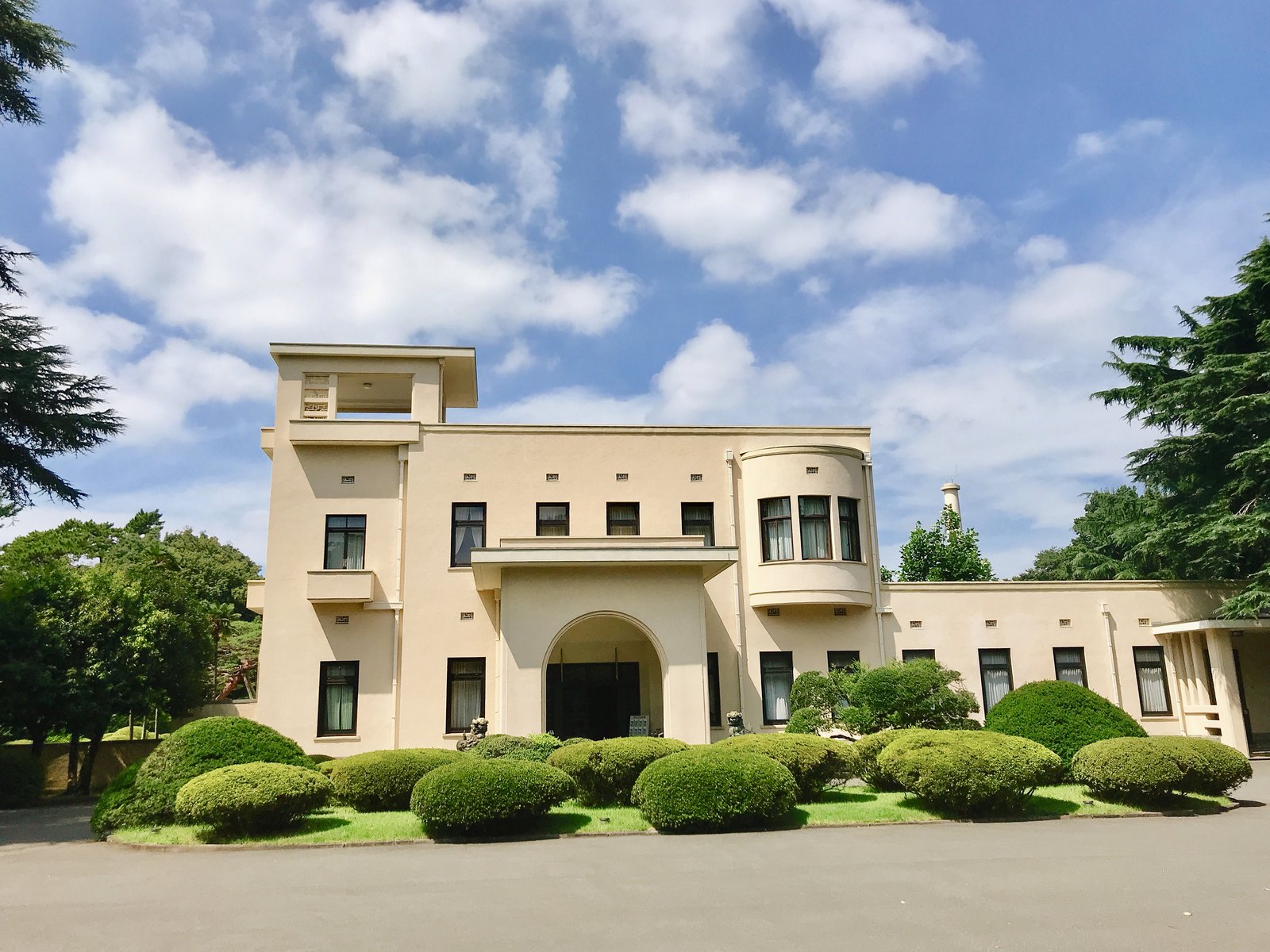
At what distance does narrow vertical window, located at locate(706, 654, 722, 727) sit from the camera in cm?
2164

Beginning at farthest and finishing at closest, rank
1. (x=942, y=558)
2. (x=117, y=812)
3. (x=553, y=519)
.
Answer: (x=942, y=558)
(x=553, y=519)
(x=117, y=812)

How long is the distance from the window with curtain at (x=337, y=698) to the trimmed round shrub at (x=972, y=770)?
1275 centimetres

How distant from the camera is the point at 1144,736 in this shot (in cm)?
1484

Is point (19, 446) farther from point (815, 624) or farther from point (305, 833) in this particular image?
point (815, 624)

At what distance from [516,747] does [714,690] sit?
23.1ft

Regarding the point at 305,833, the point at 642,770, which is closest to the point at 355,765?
the point at 305,833

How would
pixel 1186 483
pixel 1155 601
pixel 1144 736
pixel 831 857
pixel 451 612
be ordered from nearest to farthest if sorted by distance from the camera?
pixel 831 857, pixel 1144 736, pixel 451 612, pixel 1155 601, pixel 1186 483

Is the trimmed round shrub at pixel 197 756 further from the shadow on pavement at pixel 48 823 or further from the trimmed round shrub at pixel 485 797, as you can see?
the trimmed round shrub at pixel 485 797

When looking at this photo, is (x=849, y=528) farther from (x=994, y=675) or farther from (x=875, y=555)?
(x=994, y=675)

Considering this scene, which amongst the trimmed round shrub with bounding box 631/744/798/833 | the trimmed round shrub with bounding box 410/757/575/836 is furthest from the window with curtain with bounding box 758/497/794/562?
the trimmed round shrub with bounding box 410/757/575/836

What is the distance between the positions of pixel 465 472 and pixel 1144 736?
50.4ft

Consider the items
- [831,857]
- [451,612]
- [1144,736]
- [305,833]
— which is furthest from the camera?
[451,612]

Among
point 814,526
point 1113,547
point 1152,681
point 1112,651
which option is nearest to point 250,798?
point 814,526

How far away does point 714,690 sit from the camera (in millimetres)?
21938
